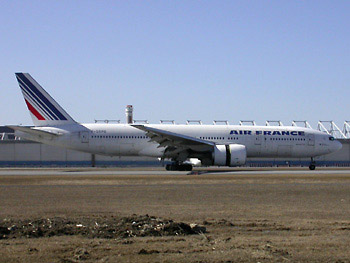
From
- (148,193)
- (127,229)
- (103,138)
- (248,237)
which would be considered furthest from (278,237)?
(103,138)

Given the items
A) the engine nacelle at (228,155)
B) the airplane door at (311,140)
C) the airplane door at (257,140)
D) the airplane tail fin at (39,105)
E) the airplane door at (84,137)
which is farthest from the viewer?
the airplane door at (311,140)

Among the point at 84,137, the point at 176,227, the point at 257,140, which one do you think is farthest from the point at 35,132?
the point at 176,227

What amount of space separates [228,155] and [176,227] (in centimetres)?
2408

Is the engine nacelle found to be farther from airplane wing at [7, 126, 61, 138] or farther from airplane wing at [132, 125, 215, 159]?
airplane wing at [7, 126, 61, 138]

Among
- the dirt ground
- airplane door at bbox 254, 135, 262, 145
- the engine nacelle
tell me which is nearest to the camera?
the dirt ground

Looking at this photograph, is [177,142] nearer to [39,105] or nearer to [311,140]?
[39,105]

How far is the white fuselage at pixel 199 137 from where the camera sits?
36.0 meters

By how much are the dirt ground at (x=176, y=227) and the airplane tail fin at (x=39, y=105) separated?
20015mm

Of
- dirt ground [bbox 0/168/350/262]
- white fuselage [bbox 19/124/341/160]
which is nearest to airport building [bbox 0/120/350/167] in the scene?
white fuselage [bbox 19/124/341/160]

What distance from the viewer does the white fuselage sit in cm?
3597

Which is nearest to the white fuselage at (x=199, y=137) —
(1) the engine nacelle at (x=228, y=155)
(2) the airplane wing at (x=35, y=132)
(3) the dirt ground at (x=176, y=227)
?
(2) the airplane wing at (x=35, y=132)

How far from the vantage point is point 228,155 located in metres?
33.1

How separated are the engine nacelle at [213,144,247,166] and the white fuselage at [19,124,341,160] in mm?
3875

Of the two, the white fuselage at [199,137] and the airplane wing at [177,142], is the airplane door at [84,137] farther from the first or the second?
the airplane wing at [177,142]
